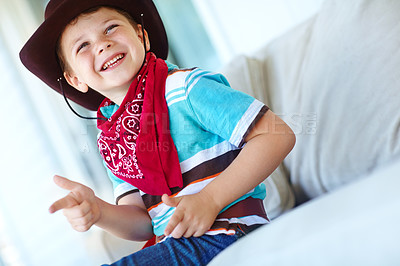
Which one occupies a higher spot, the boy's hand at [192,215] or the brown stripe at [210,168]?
the brown stripe at [210,168]

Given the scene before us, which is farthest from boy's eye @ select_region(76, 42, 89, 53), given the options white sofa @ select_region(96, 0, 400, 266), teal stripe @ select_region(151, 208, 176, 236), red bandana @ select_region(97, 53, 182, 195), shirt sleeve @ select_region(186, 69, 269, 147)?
white sofa @ select_region(96, 0, 400, 266)

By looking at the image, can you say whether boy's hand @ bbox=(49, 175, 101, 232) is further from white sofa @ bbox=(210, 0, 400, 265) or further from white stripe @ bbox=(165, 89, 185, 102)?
white sofa @ bbox=(210, 0, 400, 265)

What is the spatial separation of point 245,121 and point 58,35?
449 mm

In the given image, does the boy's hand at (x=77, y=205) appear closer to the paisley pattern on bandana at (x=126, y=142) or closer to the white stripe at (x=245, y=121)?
the paisley pattern on bandana at (x=126, y=142)

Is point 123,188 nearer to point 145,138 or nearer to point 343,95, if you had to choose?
point 145,138

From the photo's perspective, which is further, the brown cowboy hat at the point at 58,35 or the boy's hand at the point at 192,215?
the brown cowboy hat at the point at 58,35

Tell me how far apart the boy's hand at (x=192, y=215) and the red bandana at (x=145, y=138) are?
0.28 ft

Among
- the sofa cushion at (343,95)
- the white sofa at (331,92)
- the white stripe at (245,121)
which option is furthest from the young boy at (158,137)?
the sofa cushion at (343,95)

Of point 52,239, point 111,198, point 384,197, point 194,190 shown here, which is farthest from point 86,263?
point 384,197

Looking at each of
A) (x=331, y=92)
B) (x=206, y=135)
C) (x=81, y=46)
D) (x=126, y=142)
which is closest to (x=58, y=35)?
(x=81, y=46)

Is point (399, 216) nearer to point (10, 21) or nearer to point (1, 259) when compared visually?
point (1, 259)

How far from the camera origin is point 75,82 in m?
0.88

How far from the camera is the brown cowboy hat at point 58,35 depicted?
0.77 metres

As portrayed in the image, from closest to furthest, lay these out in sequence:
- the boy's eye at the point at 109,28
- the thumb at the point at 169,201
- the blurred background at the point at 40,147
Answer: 1. the thumb at the point at 169,201
2. the boy's eye at the point at 109,28
3. the blurred background at the point at 40,147
